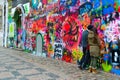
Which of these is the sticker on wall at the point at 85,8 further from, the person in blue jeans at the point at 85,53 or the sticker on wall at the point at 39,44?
the sticker on wall at the point at 39,44

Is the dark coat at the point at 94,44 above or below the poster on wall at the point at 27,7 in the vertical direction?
below

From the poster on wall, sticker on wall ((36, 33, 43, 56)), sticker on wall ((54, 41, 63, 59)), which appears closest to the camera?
sticker on wall ((54, 41, 63, 59))

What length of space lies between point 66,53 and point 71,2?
236cm

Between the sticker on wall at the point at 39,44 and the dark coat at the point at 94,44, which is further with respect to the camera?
A: the sticker on wall at the point at 39,44

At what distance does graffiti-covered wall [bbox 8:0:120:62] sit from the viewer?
857cm

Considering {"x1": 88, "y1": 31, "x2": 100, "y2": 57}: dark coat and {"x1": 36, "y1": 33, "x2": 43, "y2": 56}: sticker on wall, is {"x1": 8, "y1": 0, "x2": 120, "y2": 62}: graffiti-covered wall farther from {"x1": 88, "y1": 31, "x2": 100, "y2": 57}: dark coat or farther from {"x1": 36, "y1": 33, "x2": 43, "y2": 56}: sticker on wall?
{"x1": 88, "y1": 31, "x2": 100, "y2": 57}: dark coat

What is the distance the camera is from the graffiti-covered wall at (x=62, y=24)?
857cm

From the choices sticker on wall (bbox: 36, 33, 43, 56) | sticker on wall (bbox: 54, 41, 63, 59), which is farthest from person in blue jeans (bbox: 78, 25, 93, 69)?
sticker on wall (bbox: 36, 33, 43, 56)

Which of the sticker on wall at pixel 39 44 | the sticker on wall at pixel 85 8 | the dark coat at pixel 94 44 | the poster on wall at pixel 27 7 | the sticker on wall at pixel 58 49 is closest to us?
the dark coat at pixel 94 44

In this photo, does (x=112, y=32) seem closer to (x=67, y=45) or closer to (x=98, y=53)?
(x=98, y=53)

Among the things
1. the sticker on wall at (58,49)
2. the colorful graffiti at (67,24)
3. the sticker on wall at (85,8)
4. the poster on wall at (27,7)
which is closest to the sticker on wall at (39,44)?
the colorful graffiti at (67,24)

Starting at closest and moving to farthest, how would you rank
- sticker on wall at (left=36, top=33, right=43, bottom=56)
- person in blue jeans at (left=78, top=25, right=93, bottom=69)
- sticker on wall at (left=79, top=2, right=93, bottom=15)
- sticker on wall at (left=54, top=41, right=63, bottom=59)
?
1. person in blue jeans at (left=78, top=25, right=93, bottom=69)
2. sticker on wall at (left=79, top=2, right=93, bottom=15)
3. sticker on wall at (left=54, top=41, right=63, bottom=59)
4. sticker on wall at (left=36, top=33, right=43, bottom=56)

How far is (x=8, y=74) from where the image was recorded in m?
8.32

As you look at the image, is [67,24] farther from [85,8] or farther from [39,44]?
[39,44]
